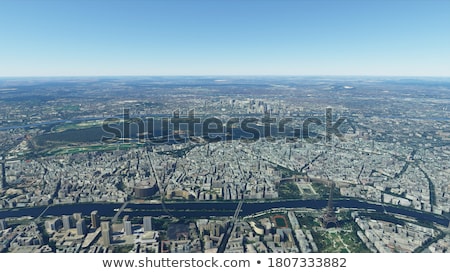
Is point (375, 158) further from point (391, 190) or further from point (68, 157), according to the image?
point (68, 157)

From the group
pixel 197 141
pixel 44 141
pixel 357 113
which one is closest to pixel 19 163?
pixel 44 141

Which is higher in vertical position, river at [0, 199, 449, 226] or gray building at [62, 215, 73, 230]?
gray building at [62, 215, 73, 230]

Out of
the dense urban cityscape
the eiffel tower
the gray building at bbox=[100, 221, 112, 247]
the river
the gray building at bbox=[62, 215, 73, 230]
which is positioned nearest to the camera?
the gray building at bbox=[100, 221, 112, 247]

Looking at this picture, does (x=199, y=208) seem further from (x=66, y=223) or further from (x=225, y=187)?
(x=66, y=223)

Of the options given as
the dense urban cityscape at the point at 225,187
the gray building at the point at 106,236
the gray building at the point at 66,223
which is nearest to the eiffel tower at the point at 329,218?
the dense urban cityscape at the point at 225,187

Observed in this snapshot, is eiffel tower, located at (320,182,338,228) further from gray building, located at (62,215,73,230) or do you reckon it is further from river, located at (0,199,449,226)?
gray building, located at (62,215,73,230)

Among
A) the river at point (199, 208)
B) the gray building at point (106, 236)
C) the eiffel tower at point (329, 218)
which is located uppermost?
the gray building at point (106, 236)

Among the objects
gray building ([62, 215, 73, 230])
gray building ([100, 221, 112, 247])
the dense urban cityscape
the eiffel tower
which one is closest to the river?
the dense urban cityscape

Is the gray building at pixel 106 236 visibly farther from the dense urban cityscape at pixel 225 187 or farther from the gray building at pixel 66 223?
the gray building at pixel 66 223

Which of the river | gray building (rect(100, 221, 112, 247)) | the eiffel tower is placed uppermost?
gray building (rect(100, 221, 112, 247))
